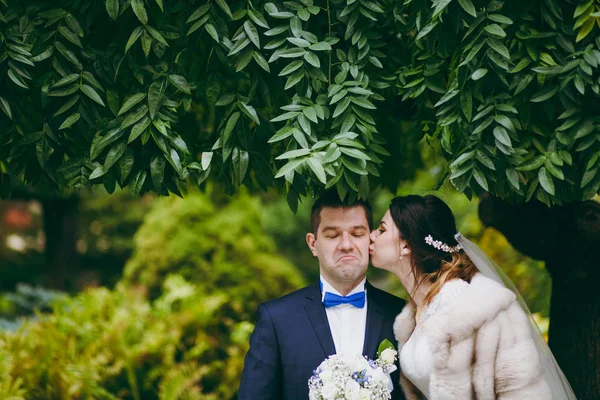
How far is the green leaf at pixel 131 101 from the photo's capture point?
3.17m

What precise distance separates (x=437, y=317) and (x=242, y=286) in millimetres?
4211

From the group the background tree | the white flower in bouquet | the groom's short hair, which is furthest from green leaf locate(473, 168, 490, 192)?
the white flower in bouquet

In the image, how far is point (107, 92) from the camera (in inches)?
132

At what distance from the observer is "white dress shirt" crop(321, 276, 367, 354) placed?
3.62 meters

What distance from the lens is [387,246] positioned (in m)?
3.60

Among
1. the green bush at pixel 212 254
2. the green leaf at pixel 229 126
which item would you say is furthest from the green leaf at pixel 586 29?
the green bush at pixel 212 254

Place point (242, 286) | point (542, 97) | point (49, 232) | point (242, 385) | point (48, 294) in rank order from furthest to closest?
1. point (49, 232)
2. point (48, 294)
3. point (242, 286)
4. point (242, 385)
5. point (542, 97)

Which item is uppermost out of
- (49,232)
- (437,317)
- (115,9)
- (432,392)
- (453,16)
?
(49,232)

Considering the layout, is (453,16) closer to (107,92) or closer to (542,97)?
(542,97)

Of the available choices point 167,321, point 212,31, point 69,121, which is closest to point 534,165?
point 212,31

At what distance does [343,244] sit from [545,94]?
1.26 meters

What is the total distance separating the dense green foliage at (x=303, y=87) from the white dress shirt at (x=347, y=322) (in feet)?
2.21

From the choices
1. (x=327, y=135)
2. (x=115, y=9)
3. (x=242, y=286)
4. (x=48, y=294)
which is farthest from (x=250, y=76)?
(x=48, y=294)

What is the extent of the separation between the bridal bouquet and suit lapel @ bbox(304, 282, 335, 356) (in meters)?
0.18
